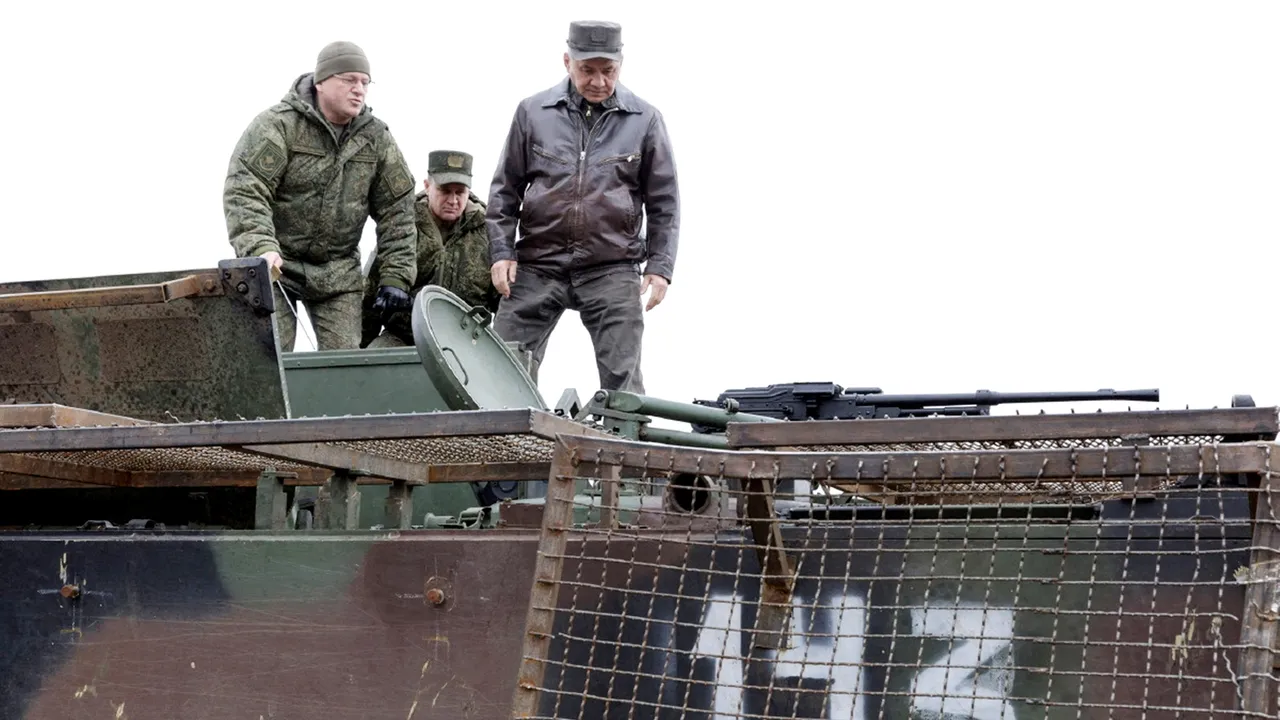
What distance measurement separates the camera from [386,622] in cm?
425

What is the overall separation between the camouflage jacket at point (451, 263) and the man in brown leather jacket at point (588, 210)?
837 mm

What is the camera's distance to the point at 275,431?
4.19 meters

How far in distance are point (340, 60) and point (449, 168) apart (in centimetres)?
159

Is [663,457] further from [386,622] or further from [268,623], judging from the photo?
[268,623]

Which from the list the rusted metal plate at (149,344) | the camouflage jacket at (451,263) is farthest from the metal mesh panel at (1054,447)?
the camouflage jacket at (451,263)

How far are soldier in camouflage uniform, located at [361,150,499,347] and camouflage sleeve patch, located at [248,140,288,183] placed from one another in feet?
3.72

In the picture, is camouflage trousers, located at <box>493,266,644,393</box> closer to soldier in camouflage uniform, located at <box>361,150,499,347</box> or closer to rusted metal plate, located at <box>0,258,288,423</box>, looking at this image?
soldier in camouflage uniform, located at <box>361,150,499,347</box>

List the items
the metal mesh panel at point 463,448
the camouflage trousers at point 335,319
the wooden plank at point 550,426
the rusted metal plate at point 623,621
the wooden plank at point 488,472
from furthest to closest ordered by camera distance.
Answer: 1. the camouflage trousers at point 335,319
2. the wooden plank at point 488,472
3. the metal mesh panel at point 463,448
4. the wooden plank at point 550,426
5. the rusted metal plate at point 623,621

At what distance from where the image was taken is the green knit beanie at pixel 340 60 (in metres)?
7.26

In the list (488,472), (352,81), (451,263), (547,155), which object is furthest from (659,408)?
(451,263)

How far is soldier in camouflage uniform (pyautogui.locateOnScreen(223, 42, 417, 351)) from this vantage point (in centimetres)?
725

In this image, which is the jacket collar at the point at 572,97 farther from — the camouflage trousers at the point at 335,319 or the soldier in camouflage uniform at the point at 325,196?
the camouflage trousers at the point at 335,319

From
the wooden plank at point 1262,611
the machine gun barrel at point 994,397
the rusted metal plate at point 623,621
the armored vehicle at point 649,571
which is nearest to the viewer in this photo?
the wooden plank at point 1262,611

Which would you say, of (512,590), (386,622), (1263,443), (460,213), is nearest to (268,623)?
(386,622)
